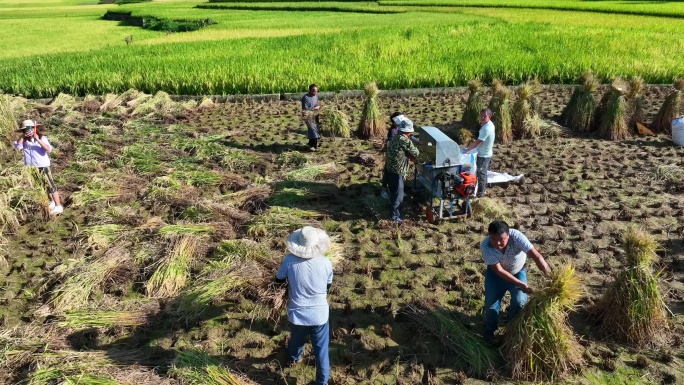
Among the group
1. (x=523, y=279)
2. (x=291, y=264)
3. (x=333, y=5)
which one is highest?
(x=333, y=5)

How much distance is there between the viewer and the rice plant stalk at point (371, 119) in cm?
1003

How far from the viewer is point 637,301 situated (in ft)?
14.1

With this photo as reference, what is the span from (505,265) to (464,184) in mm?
2220

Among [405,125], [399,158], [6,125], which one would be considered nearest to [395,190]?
[399,158]

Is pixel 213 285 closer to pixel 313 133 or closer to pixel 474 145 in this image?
pixel 474 145

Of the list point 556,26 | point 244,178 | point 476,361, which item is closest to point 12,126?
point 244,178

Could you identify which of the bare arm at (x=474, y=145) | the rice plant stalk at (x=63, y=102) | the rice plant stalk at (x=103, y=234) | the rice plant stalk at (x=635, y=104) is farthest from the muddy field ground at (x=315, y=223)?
the rice plant stalk at (x=63, y=102)

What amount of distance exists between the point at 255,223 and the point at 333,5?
122 ft

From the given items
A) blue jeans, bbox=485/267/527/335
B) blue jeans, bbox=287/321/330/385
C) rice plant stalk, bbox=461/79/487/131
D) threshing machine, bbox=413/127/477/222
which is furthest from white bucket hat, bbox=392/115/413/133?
rice plant stalk, bbox=461/79/487/131

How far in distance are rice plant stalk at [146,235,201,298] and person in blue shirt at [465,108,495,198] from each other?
3.82 meters

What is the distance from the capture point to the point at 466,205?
21.9 feet

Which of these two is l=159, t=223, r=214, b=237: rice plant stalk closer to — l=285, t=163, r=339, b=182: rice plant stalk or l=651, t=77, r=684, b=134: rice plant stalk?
l=285, t=163, r=339, b=182: rice plant stalk

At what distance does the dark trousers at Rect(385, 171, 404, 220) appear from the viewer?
6.53 metres

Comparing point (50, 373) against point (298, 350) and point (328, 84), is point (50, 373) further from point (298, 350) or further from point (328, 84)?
point (328, 84)
